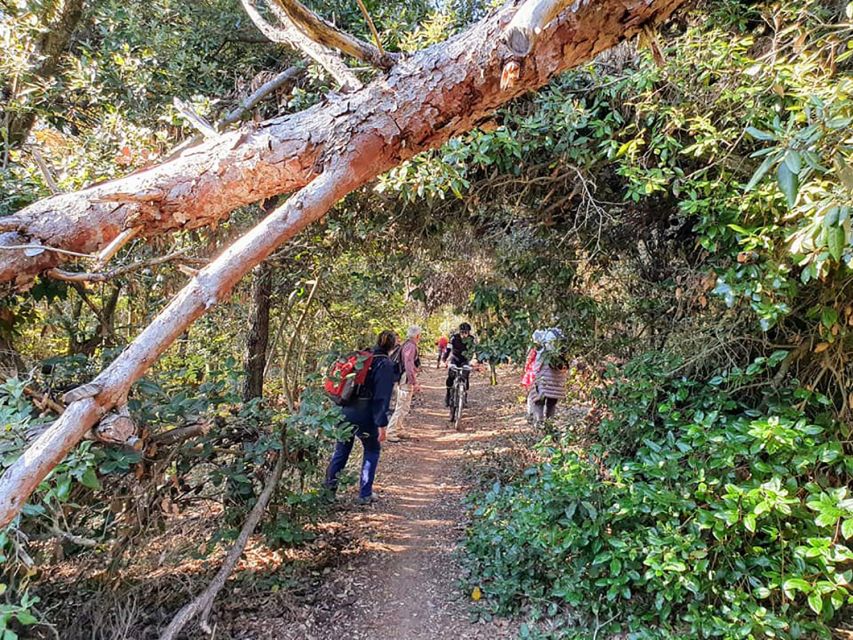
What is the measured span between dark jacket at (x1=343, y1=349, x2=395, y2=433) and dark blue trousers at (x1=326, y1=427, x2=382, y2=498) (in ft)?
0.38

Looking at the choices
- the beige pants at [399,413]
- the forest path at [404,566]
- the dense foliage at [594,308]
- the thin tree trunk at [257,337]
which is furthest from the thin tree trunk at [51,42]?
the beige pants at [399,413]

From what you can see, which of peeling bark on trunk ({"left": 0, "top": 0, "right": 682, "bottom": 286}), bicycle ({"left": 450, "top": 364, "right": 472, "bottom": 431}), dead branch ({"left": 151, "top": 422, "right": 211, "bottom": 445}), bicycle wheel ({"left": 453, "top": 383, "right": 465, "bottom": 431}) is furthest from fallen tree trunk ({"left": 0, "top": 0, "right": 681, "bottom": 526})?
A: bicycle wheel ({"left": 453, "top": 383, "right": 465, "bottom": 431})

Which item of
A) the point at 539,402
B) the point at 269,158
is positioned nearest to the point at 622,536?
the point at 269,158

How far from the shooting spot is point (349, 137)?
1575 millimetres

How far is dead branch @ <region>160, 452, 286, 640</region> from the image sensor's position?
2.50 metres

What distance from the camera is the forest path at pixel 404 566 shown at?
294 cm

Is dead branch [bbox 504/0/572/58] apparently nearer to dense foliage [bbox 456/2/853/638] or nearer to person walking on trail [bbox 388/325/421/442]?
dense foliage [bbox 456/2/853/638]

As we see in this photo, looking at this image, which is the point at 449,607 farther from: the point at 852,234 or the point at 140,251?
the point at 140,251

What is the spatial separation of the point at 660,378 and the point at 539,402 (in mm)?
2941

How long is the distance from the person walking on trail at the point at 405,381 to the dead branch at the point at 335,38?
517 centimetres

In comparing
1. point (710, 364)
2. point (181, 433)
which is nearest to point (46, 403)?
point (181, 433)

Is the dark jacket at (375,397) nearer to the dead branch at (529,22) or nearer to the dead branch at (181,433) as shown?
the dead branch at (181,433)

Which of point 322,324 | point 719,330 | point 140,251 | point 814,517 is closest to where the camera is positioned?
point 814,517

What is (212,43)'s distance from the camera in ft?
13.3
